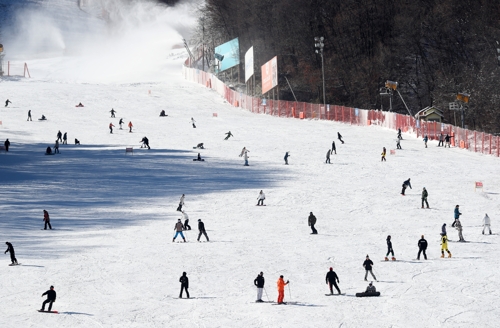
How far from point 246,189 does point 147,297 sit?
2075 centimetres

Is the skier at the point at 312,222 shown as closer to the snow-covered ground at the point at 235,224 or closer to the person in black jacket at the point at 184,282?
the snow-covered ground at the point at 235,224

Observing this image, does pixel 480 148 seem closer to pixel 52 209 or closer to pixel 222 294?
pixel 52 209

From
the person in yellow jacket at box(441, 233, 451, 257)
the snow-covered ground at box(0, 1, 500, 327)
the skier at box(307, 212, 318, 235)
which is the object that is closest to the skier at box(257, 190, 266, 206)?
the snow-covered ground at box(0, 1, 500, 327)

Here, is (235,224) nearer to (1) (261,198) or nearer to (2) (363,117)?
(1) (261,198)

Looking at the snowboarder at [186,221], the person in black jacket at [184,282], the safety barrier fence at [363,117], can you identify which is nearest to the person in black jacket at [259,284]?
the person in black jacket at [184,282]

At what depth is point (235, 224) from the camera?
42.2m

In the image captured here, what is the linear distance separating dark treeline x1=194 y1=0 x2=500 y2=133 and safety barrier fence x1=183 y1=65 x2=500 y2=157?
1488cm

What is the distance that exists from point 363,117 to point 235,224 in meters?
36.0

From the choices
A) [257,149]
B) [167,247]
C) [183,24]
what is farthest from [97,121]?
[183,24]

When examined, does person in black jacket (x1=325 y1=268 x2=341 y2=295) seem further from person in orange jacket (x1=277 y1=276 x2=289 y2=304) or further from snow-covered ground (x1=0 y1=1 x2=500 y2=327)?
person in orange jacket (x1=277 y1=276 x2=289 y2=304)

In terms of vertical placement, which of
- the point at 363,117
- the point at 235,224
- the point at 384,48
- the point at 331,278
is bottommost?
the point at 331,278

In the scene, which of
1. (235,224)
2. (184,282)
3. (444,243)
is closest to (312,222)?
(235,224)

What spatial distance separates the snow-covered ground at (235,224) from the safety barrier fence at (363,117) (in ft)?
4.01

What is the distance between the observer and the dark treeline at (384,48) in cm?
9431
